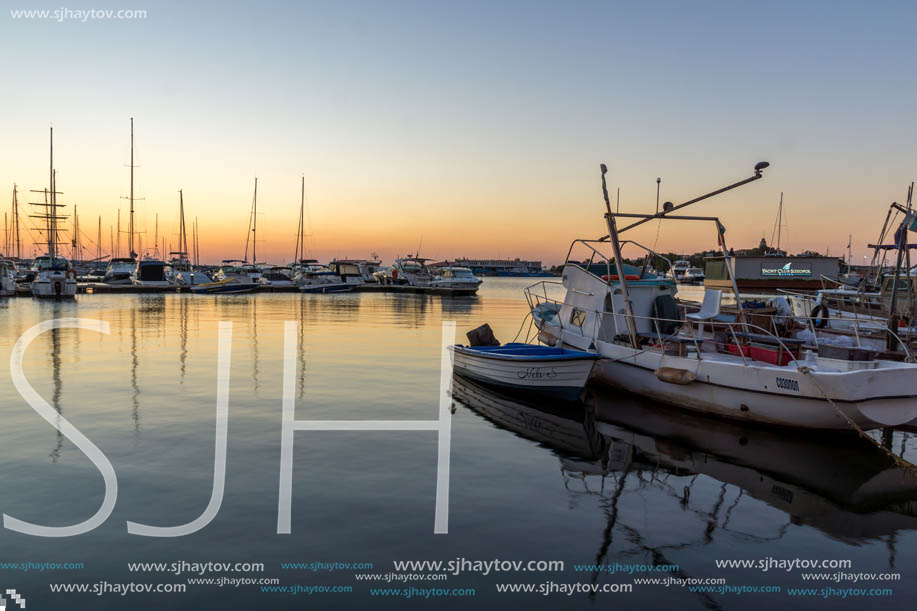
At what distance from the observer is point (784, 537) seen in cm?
877

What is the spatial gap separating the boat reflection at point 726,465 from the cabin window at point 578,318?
404 centimetres

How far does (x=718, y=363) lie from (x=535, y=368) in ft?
15.9

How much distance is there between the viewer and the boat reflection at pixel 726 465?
9.67 meters

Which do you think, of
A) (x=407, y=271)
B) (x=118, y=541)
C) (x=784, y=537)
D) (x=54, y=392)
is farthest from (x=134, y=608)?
(x=407, y=271)

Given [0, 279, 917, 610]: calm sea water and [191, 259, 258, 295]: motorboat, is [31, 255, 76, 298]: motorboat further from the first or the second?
[0, 279, 917, 610]: calm sea water

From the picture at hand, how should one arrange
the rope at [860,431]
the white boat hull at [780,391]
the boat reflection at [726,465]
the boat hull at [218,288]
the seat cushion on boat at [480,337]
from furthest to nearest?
the boat hull at [218,288] < the seat cushion on boat at [480,337] < the white boat hull at [780,391] < the rope at [860,431] < the boat reflection at [726,465]

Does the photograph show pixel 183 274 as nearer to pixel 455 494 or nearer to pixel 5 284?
pixel 5 284

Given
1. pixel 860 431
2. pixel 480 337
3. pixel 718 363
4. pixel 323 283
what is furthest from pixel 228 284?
pixel 860 431

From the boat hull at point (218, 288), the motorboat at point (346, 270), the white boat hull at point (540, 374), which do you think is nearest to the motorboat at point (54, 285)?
the boat hull at point (218, 288)

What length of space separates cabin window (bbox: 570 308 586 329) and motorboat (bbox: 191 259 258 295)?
60.7 metres

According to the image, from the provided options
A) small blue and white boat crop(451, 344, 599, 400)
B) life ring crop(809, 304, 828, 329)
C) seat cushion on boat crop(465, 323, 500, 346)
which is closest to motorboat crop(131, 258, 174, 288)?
seat cushion on boat crop(465, 323, 500, 346)

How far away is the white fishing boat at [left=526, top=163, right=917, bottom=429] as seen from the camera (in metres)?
12.9

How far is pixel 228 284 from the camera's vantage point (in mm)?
→ 73125

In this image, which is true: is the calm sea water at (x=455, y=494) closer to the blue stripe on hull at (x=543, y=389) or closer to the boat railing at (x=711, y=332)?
the blue stripe on hull at (x=543, y=389)
